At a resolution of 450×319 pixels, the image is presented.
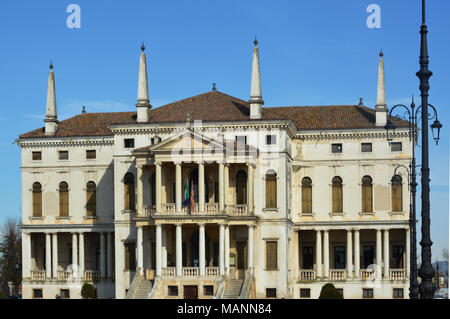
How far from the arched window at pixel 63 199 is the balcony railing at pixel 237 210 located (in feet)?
51.2

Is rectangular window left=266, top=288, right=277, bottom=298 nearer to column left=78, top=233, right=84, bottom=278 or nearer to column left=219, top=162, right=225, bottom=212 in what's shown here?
column left=219, top=162, right=225, bottom=212

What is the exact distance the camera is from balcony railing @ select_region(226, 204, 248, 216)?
60.7 meters

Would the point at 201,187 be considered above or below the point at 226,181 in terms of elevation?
below

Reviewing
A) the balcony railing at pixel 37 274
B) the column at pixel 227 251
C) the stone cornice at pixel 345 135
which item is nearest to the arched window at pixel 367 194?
the stone cornice at pixel 345 135

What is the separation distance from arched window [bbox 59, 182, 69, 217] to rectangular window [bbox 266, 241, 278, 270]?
695 inches

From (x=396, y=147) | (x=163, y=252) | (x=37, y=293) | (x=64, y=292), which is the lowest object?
(x=37, y=293)

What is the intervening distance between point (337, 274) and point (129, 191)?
1666 centimetres

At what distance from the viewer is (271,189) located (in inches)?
2440

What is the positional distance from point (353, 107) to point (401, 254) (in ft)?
39.9

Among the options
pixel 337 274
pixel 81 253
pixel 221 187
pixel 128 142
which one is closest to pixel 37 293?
pixel 81 253

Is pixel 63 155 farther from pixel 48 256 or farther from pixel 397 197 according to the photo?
pixel 397 197

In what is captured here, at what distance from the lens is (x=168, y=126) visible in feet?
209

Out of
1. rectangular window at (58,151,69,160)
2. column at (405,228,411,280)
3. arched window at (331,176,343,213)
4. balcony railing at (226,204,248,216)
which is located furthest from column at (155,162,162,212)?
column at (405,228,411,280)

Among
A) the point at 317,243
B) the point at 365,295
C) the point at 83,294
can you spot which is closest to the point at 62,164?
the point at 83,294
